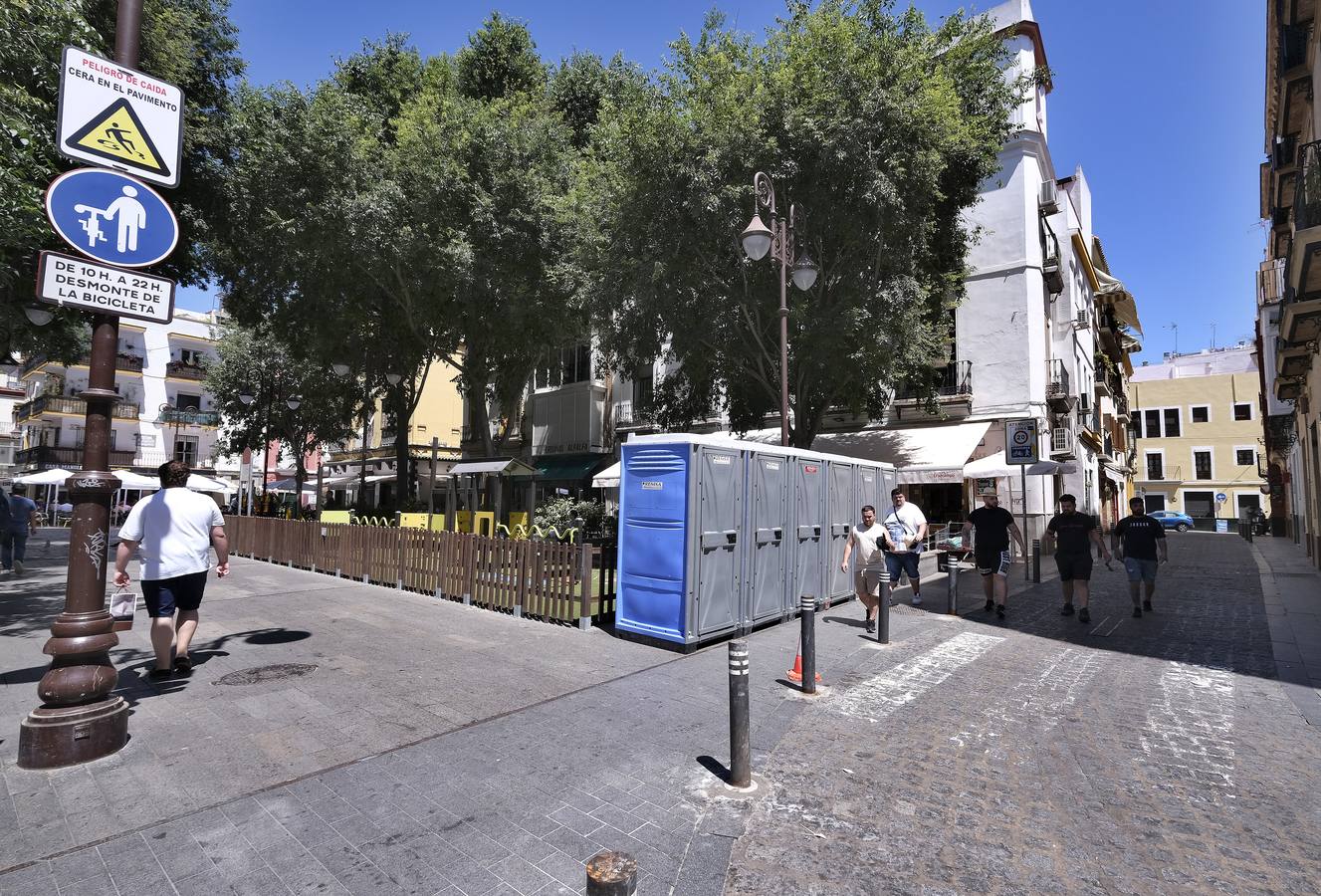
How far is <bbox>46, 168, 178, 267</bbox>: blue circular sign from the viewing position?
13.3 feet

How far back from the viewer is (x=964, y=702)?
5688 millimetres

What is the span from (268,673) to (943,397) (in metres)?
19.6

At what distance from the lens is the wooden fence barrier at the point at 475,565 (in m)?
8.72

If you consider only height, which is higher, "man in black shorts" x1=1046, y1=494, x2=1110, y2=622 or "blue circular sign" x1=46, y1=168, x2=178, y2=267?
"blue circular sign" x1=46, y1=168, x2=178, y2=267

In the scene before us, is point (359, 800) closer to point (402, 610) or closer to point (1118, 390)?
point (402, 610)

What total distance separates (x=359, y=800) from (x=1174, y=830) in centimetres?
437

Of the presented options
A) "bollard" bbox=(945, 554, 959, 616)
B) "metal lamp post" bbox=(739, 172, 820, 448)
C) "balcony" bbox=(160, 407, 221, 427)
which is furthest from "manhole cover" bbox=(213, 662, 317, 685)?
"balcony" bbox=(160, 407, 221, 427)

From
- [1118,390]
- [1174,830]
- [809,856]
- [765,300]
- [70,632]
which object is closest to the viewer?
[809,856]

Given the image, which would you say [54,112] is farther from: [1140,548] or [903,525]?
[1140,548]

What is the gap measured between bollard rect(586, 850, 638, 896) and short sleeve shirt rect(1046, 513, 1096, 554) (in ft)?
28.5

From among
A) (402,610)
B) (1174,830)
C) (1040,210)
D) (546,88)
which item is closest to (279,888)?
(1174,830)

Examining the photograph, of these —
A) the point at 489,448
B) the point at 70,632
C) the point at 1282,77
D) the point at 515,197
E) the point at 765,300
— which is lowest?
the point at 70,632

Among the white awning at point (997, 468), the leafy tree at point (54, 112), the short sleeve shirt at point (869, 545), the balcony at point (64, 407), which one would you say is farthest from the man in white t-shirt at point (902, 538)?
the balcony at point (64, 407)

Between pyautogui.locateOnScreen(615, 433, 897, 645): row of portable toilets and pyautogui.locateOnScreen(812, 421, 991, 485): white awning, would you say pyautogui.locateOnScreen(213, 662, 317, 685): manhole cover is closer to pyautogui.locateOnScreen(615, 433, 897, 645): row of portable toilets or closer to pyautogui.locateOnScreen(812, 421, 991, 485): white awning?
pyautogui.locateOnScreen(615, 433, 897, 645): row of portable toilets
